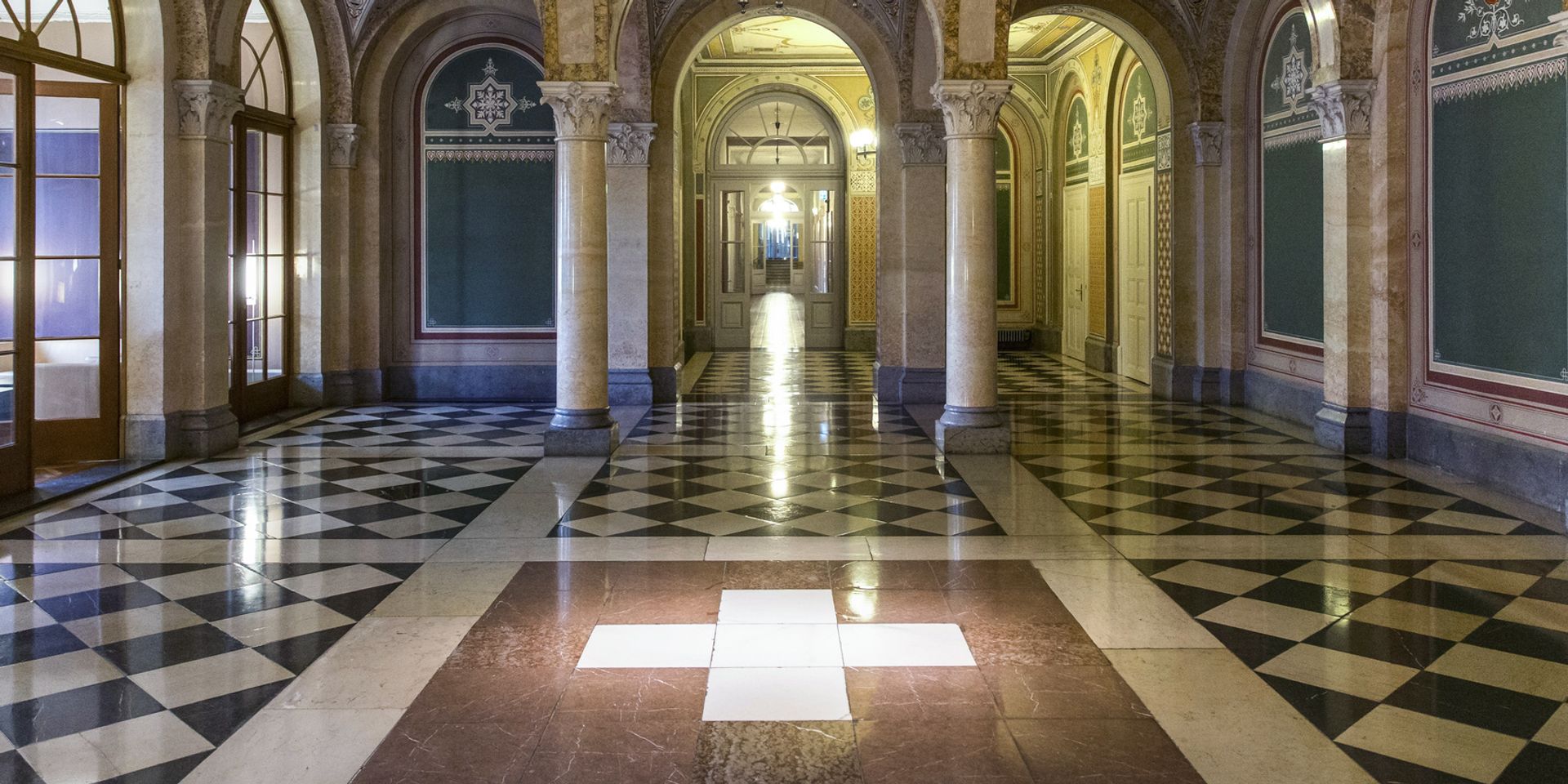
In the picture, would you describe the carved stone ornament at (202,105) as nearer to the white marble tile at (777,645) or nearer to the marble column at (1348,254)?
the white marble tile at (777,645)

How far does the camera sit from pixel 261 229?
39.2 ft

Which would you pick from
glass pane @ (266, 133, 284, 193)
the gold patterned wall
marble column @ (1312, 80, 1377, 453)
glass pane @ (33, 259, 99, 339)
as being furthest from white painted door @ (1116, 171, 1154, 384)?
glass pane @ (33, 259, 99, 339)

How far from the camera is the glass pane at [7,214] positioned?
7.95m

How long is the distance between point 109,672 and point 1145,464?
6.84m

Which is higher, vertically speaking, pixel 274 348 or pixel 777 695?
pixel 274 348

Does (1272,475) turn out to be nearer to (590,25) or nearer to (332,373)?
(590,25)

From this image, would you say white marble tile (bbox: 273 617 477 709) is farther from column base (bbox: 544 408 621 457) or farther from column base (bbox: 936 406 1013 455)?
column base (bbox: 936 406 1013 455)

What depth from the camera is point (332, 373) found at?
1304 cm

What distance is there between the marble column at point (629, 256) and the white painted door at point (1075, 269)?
7403 millimetres

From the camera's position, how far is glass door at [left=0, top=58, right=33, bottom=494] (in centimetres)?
796

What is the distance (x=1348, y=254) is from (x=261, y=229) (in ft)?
31.3

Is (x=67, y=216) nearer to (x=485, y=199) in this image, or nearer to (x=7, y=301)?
(x=7, y=301)

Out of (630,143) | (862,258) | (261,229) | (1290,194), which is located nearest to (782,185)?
(862,258)

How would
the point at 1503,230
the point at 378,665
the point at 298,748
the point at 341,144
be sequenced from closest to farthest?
the point at 298,748
the point at 378,665
the point at 1503,230
the point at 341,144
